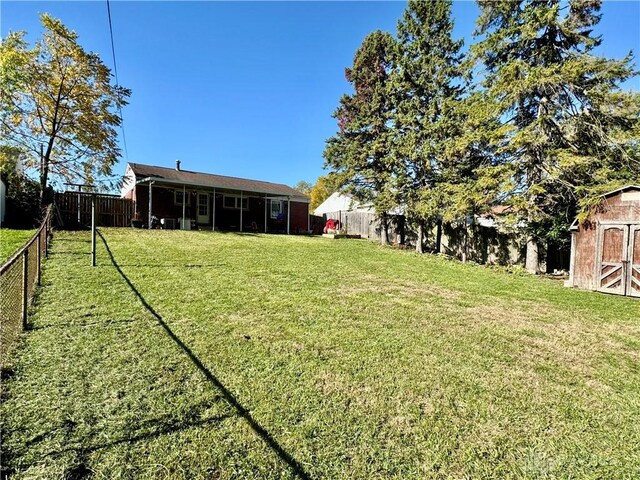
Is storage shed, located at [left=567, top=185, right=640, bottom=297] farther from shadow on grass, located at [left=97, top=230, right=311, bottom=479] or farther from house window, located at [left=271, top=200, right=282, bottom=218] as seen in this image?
house window, located at [left=271, top=200, right=282, bottom=218]

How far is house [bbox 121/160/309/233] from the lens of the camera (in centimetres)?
1775

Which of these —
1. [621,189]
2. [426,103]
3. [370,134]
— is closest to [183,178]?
[370,134]

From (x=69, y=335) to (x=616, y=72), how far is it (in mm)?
15003

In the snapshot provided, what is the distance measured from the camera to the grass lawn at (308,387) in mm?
2381

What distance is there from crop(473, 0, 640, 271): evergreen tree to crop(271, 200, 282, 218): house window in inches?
560

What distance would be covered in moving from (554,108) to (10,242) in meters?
17.4

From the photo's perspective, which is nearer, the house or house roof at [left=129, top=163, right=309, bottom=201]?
house roof at [left=129, top=163, right=309, bottom=201]

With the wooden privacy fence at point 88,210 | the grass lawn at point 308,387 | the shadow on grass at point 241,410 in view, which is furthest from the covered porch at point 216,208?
the shadow on grass at point 241,410

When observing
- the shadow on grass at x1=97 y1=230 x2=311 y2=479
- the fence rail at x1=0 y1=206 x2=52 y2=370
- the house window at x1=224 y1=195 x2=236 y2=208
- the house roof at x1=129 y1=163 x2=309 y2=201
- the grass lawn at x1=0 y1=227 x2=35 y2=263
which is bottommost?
the shadow on grass at x1=97 y1=230 x2=311 y2=479

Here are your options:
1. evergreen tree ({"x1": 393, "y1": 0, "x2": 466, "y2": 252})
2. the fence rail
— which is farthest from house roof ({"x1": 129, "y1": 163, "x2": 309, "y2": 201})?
the fence rail

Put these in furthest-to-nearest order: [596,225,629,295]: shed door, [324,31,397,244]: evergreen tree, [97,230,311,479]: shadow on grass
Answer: [324,31,397,244]: evergreen tree → [596,225,629,295]: shed door → [97,230,311,479]: shadow on grass

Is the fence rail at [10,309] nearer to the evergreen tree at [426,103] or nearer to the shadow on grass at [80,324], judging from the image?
the shadow on grass at [80,324]

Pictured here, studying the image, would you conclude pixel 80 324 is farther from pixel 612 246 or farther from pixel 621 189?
pixel 621 189

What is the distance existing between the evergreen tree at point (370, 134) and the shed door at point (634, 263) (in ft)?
29.7
